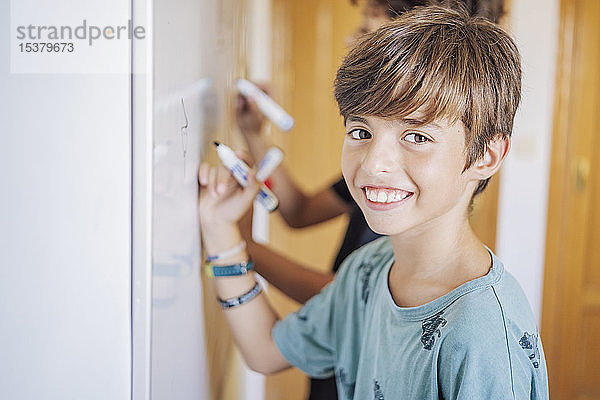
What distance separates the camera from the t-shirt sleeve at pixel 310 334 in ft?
3.15

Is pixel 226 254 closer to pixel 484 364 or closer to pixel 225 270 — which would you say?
pixel 225 270

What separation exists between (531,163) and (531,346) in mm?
2027

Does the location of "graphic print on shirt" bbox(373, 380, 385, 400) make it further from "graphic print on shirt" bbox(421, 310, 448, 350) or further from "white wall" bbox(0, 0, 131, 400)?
"white wall" bbox(0, 0, 131, 400)

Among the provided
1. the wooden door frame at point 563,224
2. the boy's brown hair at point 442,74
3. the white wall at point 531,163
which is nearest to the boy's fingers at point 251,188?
the boy's brown hair at point 442,74

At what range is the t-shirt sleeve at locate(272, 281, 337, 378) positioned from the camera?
3.15 ft

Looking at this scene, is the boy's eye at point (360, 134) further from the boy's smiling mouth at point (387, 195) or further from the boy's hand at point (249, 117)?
the boy's hand at point (249, 117)

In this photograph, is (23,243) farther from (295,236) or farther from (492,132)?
(295,236)

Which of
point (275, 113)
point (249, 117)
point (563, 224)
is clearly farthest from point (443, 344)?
point (563, 224)

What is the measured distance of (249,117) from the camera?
1425 millimetres

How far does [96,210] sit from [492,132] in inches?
17.0

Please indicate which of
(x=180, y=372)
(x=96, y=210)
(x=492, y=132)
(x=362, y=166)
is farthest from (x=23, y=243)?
(x=492, y=132)

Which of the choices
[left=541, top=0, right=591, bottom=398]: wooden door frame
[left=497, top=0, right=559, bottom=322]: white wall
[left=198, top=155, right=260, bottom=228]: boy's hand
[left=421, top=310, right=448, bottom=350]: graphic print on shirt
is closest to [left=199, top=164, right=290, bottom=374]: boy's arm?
[left=198, top=155, right=260, bottom=228]: boy's hand

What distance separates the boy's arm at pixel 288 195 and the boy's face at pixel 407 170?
2.19ft

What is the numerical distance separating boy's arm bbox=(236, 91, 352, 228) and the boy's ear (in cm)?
67
